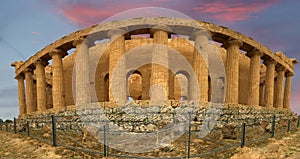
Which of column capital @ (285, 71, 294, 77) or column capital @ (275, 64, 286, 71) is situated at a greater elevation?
column capital @ (275, 64, 286, 71)

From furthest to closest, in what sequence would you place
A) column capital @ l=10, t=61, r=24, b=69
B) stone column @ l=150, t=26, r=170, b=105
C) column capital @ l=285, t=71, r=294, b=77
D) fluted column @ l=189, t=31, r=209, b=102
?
column capital @ l=10, t=61, r=24, b=69
column capital @ l=285, t=71, r=294, b=77
fluted column @ l=189, t=31, r=209, b=102
stone column @ l=150, t=26, r=170, b=105

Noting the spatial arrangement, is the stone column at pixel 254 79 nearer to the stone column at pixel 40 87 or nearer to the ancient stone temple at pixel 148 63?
the ancient stone temple at pixel 148 63

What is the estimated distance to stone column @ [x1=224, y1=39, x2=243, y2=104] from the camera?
602 inches

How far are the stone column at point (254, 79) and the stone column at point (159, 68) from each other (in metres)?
9.05

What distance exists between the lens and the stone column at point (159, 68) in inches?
516

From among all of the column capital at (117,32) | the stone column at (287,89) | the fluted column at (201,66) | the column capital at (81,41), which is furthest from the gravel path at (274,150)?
the stone column at (287,89)

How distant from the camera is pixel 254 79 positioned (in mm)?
17203

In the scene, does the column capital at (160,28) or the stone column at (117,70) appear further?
the column capital at (160,28)

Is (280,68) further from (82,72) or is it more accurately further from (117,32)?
(82,72)

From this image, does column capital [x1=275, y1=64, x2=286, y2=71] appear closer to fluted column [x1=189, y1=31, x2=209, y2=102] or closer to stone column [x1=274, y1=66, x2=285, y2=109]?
stone column [x1=274, y1=66, x2=285, y2=109]

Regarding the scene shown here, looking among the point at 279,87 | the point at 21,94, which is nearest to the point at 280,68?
the point at 279,87

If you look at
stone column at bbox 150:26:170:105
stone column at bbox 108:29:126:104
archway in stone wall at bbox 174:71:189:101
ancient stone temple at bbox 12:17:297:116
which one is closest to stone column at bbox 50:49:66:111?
ancient stone temple at bbox 12:17:297:116

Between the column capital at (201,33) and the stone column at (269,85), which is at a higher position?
the column capital at (201,33)

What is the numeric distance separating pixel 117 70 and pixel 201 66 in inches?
267
